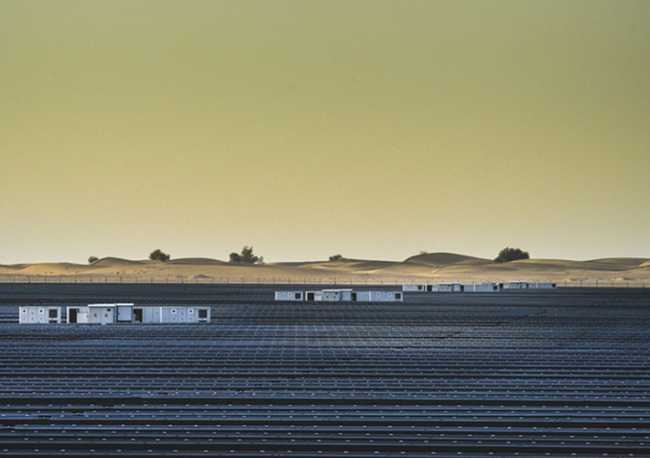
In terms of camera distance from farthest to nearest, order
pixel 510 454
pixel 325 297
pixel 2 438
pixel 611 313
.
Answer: pixel 325 297, pixel 611 313, pixel 2 438, pixel 510 454

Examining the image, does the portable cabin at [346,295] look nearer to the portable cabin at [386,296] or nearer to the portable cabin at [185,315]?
the portable cabin at [386,296]

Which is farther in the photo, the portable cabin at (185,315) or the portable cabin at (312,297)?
the portable cabin at (312,297)

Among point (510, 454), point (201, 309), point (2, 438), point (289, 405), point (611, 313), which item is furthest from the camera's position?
point (611, 313)

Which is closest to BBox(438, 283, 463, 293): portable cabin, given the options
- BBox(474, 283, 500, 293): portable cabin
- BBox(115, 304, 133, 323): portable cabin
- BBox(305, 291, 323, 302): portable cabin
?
BBox(474, 283, 500, 293): portable cabin

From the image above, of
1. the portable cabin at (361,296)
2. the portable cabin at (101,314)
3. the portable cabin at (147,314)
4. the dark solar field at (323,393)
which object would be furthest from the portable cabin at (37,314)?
the portable cabin at (361,296)

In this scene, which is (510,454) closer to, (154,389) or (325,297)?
(154,389)

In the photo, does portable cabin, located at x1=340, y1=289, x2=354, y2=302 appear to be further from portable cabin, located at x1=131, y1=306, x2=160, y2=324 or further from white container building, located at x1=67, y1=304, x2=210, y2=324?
portable cabin, located at x1=131, y1=306, x2=160, y2=324

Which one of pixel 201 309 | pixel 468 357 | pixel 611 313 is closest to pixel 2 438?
→ pixel 468 357

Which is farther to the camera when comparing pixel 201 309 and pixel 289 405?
pixel 201 309
